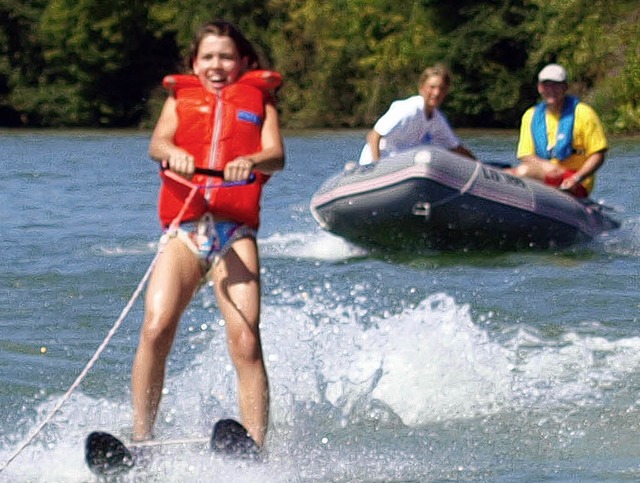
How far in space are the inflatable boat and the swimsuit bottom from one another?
642cm

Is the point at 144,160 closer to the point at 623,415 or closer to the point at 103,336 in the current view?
the point at 103,336

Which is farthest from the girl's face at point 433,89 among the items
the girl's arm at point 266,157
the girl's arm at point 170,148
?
the girl's arm at point 170,148

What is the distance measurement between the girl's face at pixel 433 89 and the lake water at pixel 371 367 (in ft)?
3.88

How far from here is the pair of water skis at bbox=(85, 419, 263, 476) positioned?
4828mm

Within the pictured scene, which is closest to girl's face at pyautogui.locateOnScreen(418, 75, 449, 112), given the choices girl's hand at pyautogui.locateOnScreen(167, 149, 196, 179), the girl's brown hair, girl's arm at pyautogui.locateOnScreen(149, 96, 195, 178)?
the girl's brown hair

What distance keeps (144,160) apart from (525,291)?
1812 cm

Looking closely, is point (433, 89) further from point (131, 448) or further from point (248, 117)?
point (131, 448)

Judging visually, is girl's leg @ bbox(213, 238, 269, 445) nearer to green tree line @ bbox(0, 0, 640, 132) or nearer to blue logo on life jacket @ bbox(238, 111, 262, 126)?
blue logo on life jacket @ bbox(238, 111, 262, 126)

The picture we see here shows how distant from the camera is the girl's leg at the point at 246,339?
5059 millimetres

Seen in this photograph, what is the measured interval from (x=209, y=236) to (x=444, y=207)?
680cm

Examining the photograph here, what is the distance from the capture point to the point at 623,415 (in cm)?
622

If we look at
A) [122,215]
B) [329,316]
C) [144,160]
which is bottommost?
[144,160]

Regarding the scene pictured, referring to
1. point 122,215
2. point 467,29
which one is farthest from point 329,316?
point 467,29

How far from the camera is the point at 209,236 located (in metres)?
5.14
